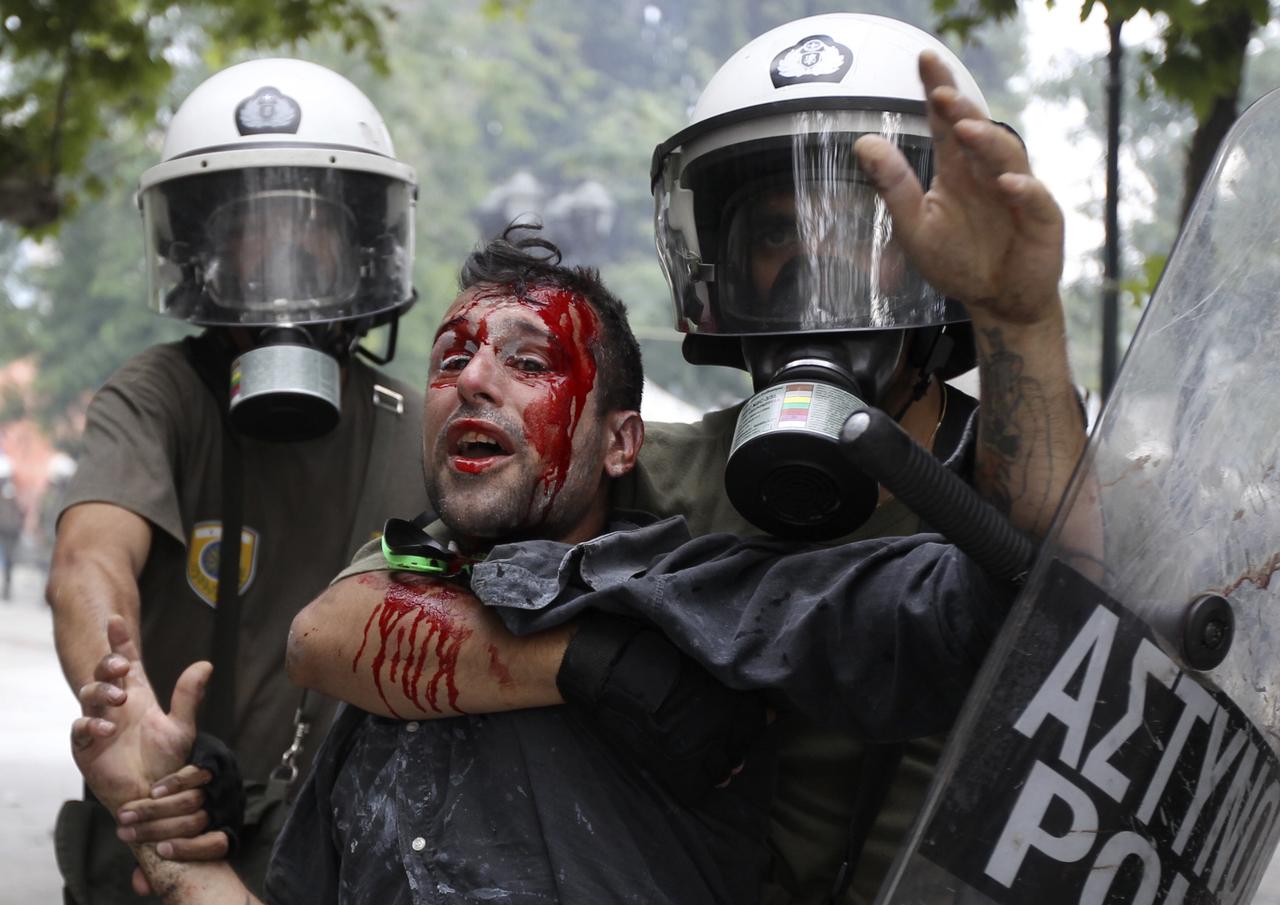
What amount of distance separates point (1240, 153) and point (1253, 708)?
21.9 inches

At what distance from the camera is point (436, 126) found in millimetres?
26406

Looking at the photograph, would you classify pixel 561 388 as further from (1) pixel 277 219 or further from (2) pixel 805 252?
(1) pixel 277 219

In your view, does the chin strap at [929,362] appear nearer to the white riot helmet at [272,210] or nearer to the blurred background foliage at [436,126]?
the blurred background foliage at [436,126]

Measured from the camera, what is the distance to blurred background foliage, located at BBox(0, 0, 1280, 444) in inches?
245

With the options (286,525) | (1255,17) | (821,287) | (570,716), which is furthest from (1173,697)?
(1255,17)

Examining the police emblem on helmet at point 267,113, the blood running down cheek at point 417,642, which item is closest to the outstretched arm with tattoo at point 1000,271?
the blood running down cheek at point 417,642

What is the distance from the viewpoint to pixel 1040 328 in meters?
1.62

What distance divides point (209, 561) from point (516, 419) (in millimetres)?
1223

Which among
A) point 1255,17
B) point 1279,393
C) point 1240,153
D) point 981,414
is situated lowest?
point 981,414

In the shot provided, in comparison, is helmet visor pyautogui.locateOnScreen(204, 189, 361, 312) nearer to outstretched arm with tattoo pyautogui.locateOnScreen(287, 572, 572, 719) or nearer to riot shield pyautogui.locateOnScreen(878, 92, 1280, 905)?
outstretched arm with tattoo pyautogui.locateOnScreen(287, 572, 572, 719)

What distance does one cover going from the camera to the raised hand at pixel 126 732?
7.68 ft

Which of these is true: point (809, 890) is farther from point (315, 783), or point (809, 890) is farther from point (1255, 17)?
point (1255, 17)

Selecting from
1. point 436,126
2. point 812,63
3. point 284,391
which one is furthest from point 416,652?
point 436,126

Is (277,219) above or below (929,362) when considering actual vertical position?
below
